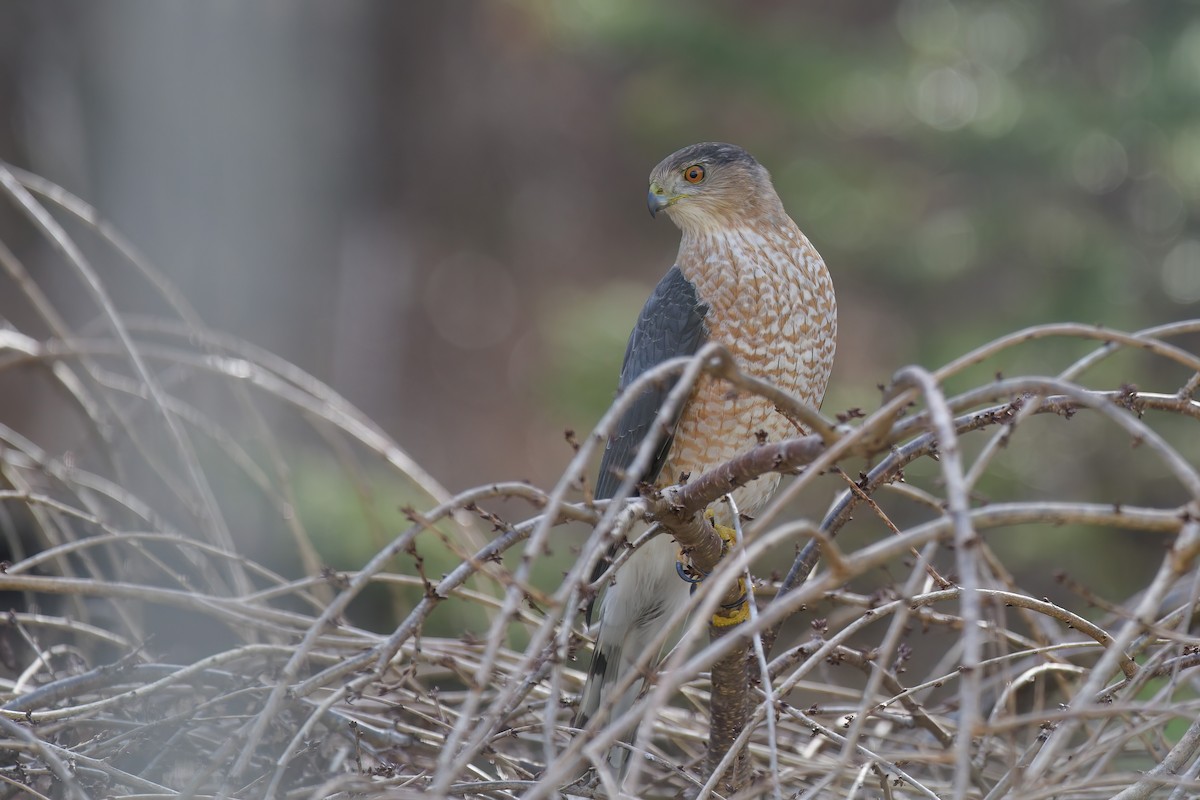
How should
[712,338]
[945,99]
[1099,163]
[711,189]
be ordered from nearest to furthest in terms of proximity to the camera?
[712,338] < [711,189] < [1099,163] < [945,99]

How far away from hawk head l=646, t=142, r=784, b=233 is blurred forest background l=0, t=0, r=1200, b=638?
11.1 feet

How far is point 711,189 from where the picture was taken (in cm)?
325

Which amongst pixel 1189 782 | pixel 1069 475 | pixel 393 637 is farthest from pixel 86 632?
pixel 1069 475

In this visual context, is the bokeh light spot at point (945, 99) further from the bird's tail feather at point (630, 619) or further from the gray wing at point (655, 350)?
the bird's tail feather at point (630, 619)

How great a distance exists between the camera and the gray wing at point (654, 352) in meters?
2.99

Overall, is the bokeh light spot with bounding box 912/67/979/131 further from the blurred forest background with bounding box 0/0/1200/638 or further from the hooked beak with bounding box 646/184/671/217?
the hooked beak with bounding box 646/184/671/217

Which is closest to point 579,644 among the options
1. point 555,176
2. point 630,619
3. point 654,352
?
point 630,619

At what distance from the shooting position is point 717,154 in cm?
335

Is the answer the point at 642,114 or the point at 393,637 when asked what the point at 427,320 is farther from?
the point at 393,637

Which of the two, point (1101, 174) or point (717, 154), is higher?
point (1101, 174)

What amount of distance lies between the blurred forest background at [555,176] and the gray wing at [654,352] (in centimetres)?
365

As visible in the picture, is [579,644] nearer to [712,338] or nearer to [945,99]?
[712,338]

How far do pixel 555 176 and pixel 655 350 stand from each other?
38.6ft

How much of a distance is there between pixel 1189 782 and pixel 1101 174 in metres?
6.38
